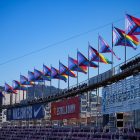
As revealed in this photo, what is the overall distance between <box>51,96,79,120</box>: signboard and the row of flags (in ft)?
18.6

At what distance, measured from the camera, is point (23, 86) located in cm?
7200

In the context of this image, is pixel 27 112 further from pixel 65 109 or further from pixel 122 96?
pixel 122 96

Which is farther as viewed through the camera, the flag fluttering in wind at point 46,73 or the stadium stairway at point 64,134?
the flag fluttering in wind at point 46,73

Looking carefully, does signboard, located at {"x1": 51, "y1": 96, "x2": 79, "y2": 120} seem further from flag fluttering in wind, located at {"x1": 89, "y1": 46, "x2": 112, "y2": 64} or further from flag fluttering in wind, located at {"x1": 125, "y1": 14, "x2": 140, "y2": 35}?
flag fluttering in wind, located at {"x1": 125, "y1": 14, "x2": 140, "y2": 35}

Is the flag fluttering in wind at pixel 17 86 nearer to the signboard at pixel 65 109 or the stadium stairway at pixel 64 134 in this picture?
the stadium stairway at pixel 64 134

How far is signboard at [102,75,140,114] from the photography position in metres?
30.2

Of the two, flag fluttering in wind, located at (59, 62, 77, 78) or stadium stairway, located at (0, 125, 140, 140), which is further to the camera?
flag fluttering in wind, located at (59, 62, 77, 78)

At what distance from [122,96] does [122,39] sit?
828 cm

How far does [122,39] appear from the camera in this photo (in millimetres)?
37562

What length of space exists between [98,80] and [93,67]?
625 cm

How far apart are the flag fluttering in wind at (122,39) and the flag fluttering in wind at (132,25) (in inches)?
80.1

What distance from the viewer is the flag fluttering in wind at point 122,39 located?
119ft

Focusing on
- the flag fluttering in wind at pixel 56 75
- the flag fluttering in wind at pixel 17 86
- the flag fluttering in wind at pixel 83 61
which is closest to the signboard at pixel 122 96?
the flag fluttering in wind at pixel 83 61

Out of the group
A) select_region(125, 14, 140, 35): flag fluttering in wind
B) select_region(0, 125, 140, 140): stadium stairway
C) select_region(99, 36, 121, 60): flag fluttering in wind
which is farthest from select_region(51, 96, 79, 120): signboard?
select_region(125, 14, 140, 35): flag fluttering in wind
